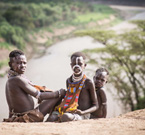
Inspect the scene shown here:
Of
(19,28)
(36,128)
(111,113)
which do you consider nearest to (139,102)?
(111,113)

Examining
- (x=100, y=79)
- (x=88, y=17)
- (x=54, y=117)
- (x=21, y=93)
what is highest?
(x=88, y=17)

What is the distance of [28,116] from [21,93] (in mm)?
336

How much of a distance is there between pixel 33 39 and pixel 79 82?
950cm

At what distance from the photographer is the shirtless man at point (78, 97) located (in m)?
3.51

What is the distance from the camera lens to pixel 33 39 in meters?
12.8

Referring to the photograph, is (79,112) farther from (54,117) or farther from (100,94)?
(100,94)

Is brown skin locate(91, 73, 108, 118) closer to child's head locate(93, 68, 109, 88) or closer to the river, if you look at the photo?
child's head locate(93, 68, 109, 88)

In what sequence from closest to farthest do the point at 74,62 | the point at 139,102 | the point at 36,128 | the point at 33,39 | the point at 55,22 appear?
the point at 36,128 < the point at 74,62 < the point at 139,102 < the point at 33,39 < the point at 55,22

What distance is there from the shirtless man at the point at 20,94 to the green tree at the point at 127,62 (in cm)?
861

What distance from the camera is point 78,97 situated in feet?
11.9

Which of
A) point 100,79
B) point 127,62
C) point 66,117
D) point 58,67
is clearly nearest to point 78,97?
point 66,117

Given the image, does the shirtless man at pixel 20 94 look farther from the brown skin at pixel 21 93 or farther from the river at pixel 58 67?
the river at pixel 58 67

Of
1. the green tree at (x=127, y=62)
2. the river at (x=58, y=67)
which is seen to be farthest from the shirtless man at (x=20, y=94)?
the green tree at (x=127, y=62)

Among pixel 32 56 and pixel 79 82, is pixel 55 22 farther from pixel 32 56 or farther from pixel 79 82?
pixel 79 82
